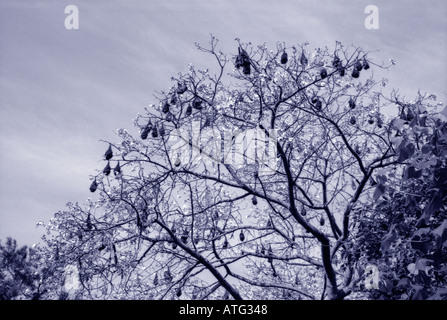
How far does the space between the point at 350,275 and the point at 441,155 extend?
12.8ft

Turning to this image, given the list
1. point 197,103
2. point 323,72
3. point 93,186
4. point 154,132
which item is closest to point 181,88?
point 197,103

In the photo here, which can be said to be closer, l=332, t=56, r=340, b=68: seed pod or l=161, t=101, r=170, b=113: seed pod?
l=161, t=101, r=170, b=113: seed pod

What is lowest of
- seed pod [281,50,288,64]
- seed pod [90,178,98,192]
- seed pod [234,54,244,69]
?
seed pod [90,178,98,192]

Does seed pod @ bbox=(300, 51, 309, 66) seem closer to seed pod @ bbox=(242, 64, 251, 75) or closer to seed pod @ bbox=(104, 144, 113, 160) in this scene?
seed pod @ bbox=(242, 64, 251, 75)

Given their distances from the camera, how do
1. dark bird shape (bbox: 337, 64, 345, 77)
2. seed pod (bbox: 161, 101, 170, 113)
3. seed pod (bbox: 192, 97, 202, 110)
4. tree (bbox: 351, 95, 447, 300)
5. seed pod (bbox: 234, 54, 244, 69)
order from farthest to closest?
dark bird shape (bbox: 337, 64, 345, 77) → seed pod (bbox: 192, 97, 202, 110) → seed pod (bbox: 234, 54, 244, 69) → seed pod (bbox: 161, 101, 170, 113) → tree (bbox: 351, 95, 447, 300)

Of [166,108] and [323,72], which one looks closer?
[166,108]

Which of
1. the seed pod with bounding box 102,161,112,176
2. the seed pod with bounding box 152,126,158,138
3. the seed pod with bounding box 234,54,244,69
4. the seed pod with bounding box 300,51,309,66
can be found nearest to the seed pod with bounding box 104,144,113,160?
the seed pod with bounding box 102,161,112,176

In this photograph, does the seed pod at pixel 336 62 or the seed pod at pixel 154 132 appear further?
the seed pod at pixel 336 62

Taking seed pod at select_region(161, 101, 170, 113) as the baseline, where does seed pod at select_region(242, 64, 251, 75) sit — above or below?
above

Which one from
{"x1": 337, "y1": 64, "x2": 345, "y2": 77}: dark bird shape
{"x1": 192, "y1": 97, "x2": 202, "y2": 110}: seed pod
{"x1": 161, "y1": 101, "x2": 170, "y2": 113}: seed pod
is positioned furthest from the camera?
{"x1": 337, "y1": 64, "x2": 345, "y2": 77}: dark bird shape

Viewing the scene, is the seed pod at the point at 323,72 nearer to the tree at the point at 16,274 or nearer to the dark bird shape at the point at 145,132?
the dark bird shape at the point at 145,132

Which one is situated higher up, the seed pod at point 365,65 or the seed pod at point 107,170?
the seed pod at point 365,65

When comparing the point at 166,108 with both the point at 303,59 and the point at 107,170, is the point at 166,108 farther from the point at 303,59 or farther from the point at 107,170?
the point at 303,59

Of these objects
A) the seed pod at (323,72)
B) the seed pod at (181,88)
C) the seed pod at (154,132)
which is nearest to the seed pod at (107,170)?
the seed pod at (154,132)
